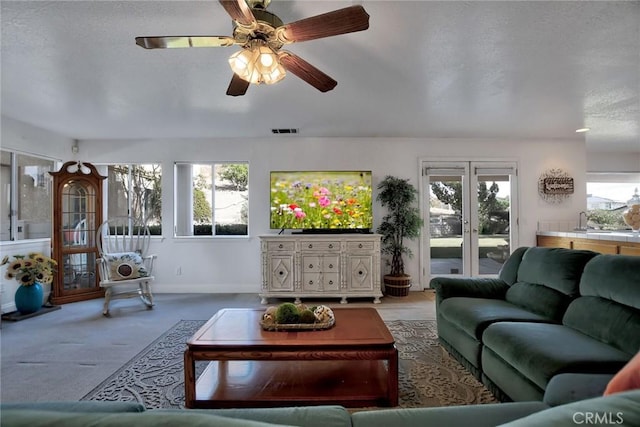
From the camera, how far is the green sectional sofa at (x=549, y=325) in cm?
146

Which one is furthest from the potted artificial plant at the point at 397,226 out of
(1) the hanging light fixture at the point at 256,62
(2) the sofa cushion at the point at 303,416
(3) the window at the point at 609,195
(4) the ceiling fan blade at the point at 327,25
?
(3) the window at the point at 609,195

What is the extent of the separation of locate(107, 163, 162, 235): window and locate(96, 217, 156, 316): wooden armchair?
216 millimetres

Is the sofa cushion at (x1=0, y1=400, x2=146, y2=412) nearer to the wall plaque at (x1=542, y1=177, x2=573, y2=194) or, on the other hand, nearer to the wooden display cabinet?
the wooden display cabinet

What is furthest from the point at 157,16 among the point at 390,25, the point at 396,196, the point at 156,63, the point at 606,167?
the point at 606,167

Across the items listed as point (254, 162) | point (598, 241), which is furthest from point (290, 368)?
point (598, 241)

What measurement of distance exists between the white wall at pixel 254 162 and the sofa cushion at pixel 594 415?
165 inches

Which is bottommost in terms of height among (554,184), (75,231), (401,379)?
(401,379)

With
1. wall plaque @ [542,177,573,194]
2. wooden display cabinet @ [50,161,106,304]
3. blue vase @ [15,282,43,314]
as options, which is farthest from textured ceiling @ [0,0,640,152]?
blue vase @ [15,282,43,314]

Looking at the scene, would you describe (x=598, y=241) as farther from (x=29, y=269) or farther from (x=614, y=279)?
(x=29, y=269)

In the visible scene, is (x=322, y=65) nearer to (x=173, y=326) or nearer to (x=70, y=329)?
(x=173, y=326)

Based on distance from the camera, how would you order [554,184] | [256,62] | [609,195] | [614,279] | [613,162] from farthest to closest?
[609,195] → [613,162] → [554,184] → [614,279] → [256,62]

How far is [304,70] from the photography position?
199 cm

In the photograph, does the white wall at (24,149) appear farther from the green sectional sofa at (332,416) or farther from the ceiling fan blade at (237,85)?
the green sectional sofa at (332,416)

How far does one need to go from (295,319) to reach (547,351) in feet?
4.71
